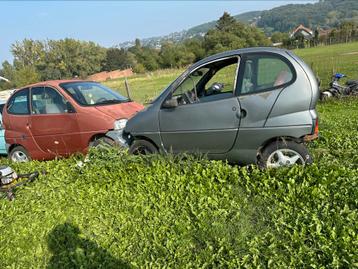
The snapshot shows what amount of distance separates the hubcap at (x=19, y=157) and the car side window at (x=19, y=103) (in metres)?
0.88

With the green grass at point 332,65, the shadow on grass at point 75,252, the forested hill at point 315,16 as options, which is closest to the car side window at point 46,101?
the shadow on grass at point 75,252

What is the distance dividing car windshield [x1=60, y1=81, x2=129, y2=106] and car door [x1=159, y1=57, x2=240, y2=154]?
6.69 feet

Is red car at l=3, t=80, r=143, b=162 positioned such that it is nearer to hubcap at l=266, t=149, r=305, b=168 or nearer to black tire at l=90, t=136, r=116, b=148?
black tire at l=90, t=136, r=116, b=148

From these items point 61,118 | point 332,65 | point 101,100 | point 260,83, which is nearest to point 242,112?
point 260,83

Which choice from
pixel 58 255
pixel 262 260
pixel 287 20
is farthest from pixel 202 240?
pixel 287 20

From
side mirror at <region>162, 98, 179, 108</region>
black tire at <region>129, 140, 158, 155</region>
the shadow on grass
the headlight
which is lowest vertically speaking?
the shadow on grass

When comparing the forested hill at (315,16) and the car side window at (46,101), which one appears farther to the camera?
the forested hill at (315,16)

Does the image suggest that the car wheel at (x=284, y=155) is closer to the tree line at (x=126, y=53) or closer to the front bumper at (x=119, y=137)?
the front bumper at (x=119, y=137)

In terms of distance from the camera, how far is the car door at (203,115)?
4547mm

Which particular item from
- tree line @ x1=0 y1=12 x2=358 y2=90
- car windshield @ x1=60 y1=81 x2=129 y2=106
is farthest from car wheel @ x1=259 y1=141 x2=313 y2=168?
tree line @ x1=0 y1=12 x2=358 y2=90

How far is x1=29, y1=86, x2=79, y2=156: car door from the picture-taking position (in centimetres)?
628

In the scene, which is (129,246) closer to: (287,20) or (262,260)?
(262,260)

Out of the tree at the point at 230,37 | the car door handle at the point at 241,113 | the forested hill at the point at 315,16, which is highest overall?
the forested hill at the point at 315,16

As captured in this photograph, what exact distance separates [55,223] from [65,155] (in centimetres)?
279
